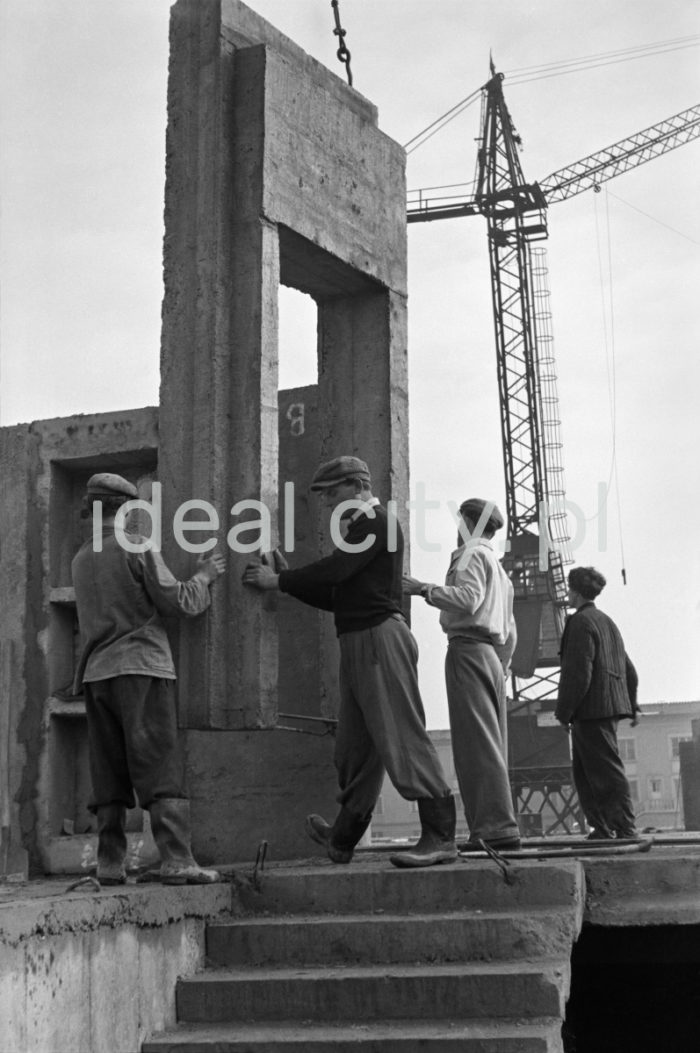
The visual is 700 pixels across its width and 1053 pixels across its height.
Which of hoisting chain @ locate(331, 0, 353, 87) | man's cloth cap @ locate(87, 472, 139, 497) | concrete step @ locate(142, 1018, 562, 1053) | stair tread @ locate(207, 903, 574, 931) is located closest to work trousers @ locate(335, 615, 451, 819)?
stair tread @ locate(207, 903, 574, 931)

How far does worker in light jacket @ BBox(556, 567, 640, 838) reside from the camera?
8.63m

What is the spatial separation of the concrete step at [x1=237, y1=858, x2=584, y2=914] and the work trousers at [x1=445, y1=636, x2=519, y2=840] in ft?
3.00

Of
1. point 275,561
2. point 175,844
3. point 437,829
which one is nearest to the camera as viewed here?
point 175,844

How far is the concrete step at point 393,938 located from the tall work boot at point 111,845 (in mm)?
536

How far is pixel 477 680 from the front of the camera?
7.24 metres

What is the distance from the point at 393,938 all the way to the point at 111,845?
1.37 meters

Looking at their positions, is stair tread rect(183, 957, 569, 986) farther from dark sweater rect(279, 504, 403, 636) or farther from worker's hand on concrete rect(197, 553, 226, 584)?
worker's hand on concrete rect(197, 553, 226, 584)

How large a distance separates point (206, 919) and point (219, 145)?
422 centimetres

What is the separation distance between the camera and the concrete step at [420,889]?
576cm

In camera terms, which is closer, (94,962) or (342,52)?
(94,962)

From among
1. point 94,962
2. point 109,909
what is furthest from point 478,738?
point 94,962

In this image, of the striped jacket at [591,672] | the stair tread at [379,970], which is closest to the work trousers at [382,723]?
the stair tread at [379,970]

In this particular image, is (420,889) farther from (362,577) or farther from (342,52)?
(342,52)

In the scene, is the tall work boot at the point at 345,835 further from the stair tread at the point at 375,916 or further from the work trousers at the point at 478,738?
the stair tread at the point at 375,916
